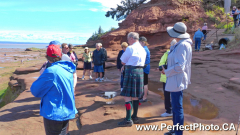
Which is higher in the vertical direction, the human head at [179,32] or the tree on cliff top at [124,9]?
the tree on cliff top at [124,9]

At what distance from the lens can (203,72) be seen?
923cm

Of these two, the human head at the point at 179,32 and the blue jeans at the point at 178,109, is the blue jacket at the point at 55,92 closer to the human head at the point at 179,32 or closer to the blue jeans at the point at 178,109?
the blue jeans at the point at 178,109

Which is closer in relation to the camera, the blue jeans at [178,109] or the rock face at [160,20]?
the blue jeans at [178,109]

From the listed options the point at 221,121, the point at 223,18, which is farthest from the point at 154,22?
the point at 221,121

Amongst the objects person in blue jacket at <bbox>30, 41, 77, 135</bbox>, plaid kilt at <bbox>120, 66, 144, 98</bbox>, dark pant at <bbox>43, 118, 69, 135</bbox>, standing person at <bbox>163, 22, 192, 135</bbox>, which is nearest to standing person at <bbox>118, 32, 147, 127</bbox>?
plaid kilt at <bbox>120, 66, 144, 98</bbox>

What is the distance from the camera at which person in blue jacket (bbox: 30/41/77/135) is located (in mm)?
2385

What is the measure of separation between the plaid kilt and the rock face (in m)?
16.9

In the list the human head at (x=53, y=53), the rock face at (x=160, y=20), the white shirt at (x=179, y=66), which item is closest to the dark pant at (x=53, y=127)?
the human head at (x=53, y=53)

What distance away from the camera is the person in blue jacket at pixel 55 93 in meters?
2.38

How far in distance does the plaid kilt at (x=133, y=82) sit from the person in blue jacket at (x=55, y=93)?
1345 mm

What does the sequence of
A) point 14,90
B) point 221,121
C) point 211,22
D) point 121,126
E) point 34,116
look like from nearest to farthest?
point 121,126 → point 221,121 → point 34,116 → point 14,90 → point 211,22

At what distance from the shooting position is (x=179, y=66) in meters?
3.03

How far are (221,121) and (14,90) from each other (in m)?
8.75

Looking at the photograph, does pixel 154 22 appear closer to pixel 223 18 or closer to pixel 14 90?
pixel 223 18
